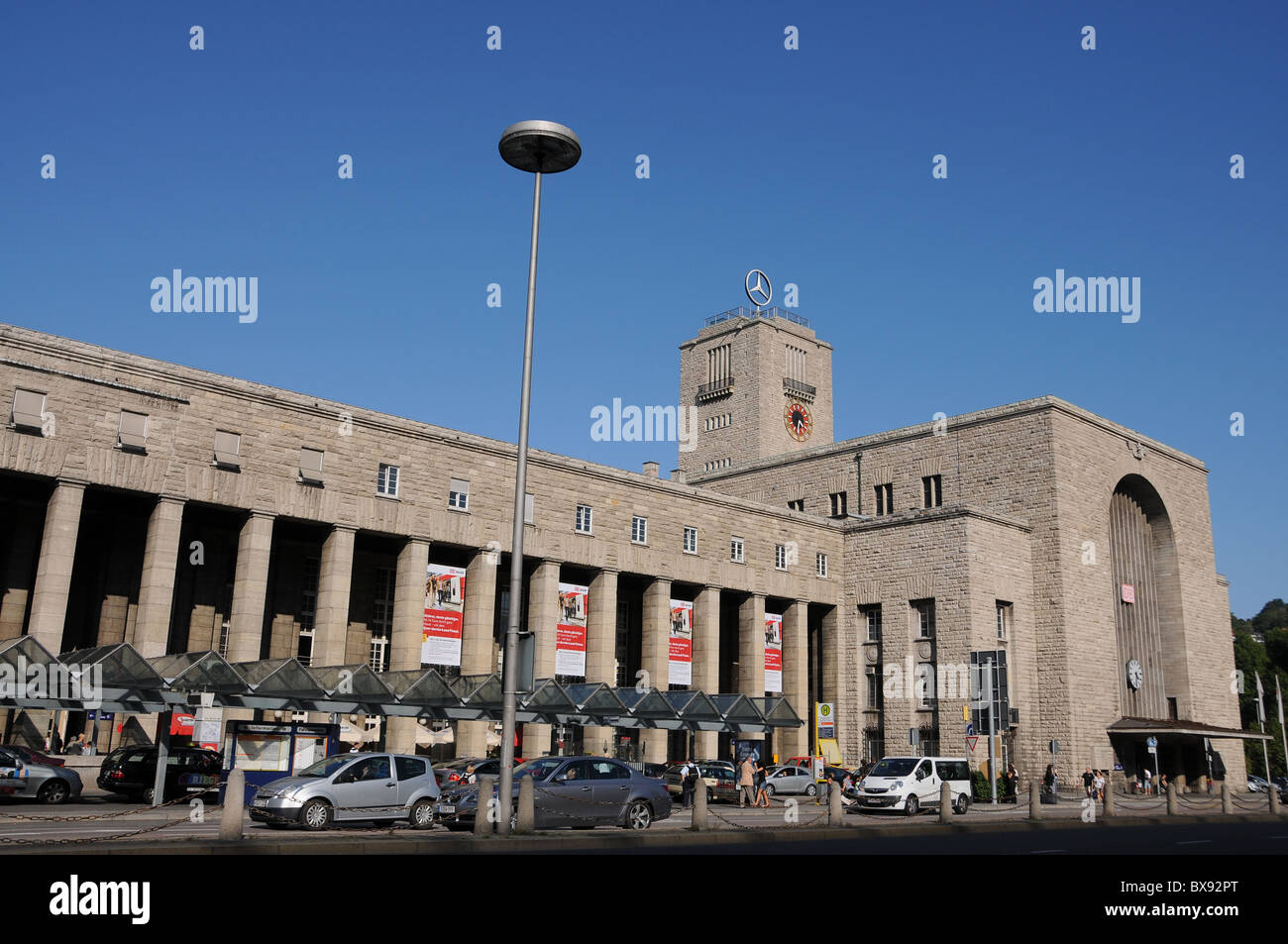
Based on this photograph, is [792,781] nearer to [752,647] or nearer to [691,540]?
[752,647]

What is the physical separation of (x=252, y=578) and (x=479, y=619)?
361 inches

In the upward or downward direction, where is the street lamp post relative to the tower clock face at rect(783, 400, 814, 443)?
downward

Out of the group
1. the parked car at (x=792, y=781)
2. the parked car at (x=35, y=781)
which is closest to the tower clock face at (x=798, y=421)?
the parked car at (x=792, y=781)

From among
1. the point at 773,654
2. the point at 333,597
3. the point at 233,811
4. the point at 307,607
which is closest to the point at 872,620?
the point at 773,654

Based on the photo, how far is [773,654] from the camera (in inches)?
2169

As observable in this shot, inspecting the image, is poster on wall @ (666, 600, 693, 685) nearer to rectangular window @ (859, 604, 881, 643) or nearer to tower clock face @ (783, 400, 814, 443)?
rectangular window @ (859, 604, 881, 643)

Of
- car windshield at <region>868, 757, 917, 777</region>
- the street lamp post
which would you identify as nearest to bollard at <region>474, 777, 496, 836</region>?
the street lamp post

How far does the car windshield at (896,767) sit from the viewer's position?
34.5 metres

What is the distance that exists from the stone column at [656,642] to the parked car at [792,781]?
6.35 m

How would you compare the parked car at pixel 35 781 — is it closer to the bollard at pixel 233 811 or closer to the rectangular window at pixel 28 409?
the rectangular window at pixel 28 409

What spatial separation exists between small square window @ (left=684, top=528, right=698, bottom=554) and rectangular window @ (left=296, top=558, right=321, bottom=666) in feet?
55.5

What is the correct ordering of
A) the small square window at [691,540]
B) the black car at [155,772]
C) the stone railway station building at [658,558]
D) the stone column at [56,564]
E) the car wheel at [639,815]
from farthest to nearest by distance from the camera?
the small square window at [691,540]
the stone railway station building at [658,558]
the stone column at [56,564]
the black car at [155,772]
the car wheel at [639,815]

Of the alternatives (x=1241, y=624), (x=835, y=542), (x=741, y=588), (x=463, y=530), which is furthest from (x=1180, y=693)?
(x=1241, y=624)

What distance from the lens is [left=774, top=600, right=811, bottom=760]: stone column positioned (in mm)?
55469
